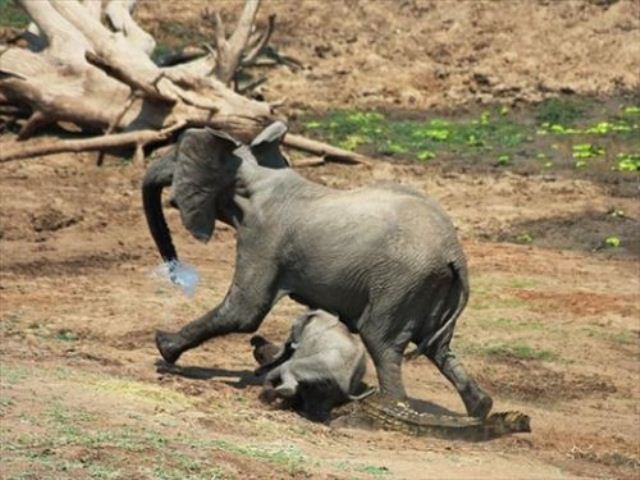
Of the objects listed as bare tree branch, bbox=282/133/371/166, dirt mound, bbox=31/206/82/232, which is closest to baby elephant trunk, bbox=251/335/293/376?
dirt mound, bbox=31/206/82/232

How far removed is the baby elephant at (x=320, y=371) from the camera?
12266 millimetres

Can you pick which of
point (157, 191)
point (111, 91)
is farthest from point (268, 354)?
point (111, 91)

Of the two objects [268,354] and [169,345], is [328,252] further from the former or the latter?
[169,345]

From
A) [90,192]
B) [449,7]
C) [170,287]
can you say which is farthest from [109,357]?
[449,7]

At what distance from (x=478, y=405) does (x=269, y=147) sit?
230cm

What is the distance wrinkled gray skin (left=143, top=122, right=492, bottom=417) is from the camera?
1263 centimetres

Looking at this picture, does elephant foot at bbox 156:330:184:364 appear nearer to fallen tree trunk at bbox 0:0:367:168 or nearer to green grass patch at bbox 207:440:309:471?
green grass patch at bbox 207:440:309:471

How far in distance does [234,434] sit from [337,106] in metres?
16.7

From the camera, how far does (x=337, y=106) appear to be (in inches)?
1077

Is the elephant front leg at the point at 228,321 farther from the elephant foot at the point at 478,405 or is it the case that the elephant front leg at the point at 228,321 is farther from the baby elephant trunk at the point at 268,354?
the elephant foot at the point at 478,405

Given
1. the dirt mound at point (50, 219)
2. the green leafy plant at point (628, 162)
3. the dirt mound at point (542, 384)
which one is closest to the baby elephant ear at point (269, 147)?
the dirt mound at point (542, 384)

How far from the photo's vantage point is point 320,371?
12258 millimetres

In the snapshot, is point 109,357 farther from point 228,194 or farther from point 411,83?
point 411,83

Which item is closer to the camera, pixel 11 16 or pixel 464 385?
pixel 464 385
